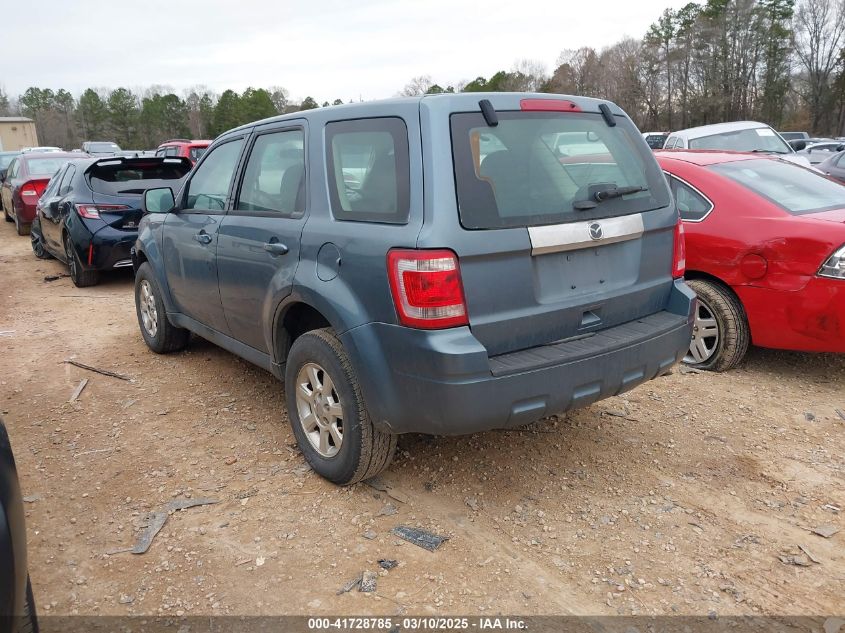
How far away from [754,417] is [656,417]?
2.02 feet

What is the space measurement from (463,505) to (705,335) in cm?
270

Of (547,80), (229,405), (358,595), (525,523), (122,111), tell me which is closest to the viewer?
(358,595)

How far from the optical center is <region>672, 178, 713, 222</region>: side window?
5074 millimetres

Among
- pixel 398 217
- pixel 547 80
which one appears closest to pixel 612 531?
pixel 398 217

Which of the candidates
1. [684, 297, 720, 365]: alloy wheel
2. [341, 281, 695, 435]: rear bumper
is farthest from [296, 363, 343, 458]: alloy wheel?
[684, 297, 720, 365]: alloy wheel

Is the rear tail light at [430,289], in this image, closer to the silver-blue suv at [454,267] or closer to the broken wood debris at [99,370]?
the silver-blue suv at [454,267]

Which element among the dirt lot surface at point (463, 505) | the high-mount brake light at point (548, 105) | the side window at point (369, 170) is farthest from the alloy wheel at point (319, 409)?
the high-mount brake light at point (548, 105)

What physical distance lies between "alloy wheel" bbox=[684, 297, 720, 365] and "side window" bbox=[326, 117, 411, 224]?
9.76ft

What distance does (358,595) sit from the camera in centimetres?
273

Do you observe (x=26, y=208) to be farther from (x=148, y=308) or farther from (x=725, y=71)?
(x=725, y=71)

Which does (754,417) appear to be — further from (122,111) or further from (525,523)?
(122,111)

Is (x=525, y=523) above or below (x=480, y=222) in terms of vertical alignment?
below

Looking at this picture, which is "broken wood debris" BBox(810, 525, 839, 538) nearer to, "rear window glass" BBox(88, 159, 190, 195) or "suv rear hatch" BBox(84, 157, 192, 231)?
"suv rear hatch" BBox(84, 157, 192, 231)

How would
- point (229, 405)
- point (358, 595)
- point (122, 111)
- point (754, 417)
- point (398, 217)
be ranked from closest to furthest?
point (358, 595), point (398, 217), point (754, 417), point (229, 405), point (122, 111)
